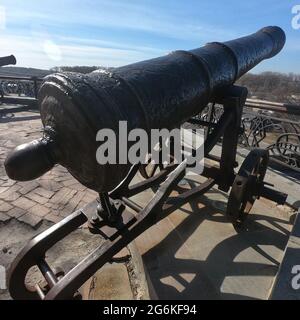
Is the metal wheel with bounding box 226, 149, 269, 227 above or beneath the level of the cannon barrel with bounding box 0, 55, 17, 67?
beneath

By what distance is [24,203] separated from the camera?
3.74m

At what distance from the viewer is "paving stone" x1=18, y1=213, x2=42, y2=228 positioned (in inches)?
131

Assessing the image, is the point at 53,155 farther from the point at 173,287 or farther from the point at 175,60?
the point at 173,287

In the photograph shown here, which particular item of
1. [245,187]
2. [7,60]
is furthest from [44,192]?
[7,60]

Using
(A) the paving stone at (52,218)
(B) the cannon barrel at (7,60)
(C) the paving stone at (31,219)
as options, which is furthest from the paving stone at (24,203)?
(B) the cannon barrel at (7,60)

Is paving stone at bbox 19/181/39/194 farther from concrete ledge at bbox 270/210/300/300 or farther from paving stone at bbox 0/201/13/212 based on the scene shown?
concrete ledge at bbox 270/210/300/300

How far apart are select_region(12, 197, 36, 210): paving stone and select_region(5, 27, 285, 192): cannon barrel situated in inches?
82.4

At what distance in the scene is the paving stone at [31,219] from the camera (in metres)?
3.32

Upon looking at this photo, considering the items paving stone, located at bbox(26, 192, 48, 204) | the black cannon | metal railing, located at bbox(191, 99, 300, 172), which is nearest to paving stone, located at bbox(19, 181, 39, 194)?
paving stone, located at bbox(26, 192, 48, 204)

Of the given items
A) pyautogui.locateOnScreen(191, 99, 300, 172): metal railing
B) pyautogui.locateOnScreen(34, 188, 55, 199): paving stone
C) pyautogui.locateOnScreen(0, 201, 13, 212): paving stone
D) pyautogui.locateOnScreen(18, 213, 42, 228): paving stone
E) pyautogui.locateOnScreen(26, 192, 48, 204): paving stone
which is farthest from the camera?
pyautogui.locateOnScreen(191, 99, 300, 172): metal railing

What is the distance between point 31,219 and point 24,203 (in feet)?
1.37

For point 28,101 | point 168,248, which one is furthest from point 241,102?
point 28,101

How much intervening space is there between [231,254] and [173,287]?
2.48 ft

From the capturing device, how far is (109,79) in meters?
1.79
